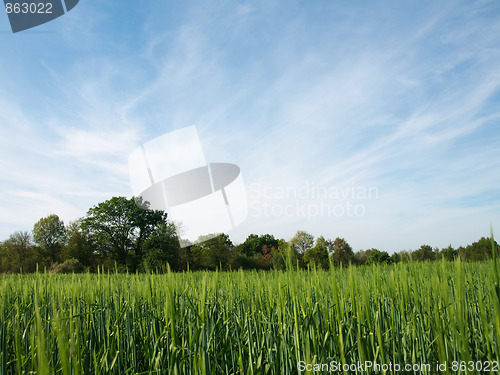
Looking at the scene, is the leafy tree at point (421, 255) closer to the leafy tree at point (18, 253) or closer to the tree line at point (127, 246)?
the tree line at point (127, 246)

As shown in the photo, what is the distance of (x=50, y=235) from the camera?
2983cm

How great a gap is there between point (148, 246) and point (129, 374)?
26.2 metres

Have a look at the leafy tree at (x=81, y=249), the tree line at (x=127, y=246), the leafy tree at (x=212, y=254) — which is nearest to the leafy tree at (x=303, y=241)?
the tree line at (x=127, y=246)

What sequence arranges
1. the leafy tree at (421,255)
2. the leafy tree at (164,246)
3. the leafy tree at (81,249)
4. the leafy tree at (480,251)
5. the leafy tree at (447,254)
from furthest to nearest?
the leafy tree at (81,249), the leafy tree at (164,246), the leafy tree at (480,251), the leafy tree at (421,255), the leafy tree at (447,254)

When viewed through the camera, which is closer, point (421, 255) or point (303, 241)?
point (421, 255)

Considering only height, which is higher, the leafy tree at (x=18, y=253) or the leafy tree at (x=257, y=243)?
the leafy tree at (x=18, y=253)

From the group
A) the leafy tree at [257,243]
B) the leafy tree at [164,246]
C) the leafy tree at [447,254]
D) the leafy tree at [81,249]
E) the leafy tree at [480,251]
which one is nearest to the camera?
the leafy tree at [447,254]

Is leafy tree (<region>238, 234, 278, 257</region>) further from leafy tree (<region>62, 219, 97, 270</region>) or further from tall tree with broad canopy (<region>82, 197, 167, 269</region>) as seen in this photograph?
leafy tree (<region>62, 219, 97, 270</region>)

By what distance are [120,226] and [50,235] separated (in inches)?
266

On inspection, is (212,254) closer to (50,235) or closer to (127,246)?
(127,246)

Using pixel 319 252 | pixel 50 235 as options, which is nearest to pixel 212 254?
pixel 319 252

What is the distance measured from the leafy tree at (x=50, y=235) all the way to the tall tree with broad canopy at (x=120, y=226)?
355cm

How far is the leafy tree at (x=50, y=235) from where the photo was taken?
28891mm

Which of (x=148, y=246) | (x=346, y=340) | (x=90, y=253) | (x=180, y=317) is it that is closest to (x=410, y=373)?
(x=346, y=340)
